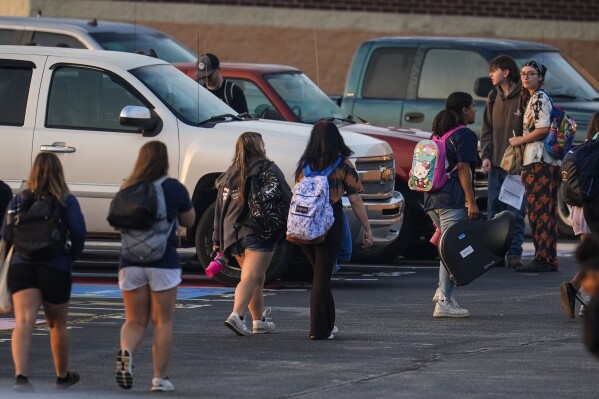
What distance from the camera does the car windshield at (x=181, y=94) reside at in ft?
47.7

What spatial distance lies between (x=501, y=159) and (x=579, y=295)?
3.41m

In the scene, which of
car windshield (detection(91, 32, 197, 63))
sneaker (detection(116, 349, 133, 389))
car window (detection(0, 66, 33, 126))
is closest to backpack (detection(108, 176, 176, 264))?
sneaker (detection(116, 349, 133, 389))

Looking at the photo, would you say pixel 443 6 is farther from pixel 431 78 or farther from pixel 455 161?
pixel 455 161

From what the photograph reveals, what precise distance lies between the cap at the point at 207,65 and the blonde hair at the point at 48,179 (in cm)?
640

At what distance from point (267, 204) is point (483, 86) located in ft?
21.2

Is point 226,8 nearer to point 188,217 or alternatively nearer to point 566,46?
point 566,46

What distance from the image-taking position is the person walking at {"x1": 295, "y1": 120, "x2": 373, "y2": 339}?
1133 cm

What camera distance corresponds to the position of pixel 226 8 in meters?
28.2

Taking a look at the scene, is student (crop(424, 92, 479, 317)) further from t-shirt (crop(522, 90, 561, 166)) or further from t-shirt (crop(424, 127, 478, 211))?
t-shirt (crop(522, 90, 561, 166))

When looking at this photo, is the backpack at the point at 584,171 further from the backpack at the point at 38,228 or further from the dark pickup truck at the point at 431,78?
the dark pickup truck at the point at 431,78

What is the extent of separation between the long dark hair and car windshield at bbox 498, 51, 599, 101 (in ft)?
22.8

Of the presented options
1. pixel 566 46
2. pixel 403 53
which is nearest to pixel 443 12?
pixel 566 46

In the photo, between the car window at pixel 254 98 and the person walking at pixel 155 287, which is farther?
the car window at pixel 254 98

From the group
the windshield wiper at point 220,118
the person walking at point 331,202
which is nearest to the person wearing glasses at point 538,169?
the windshield wiper at point 220,118
